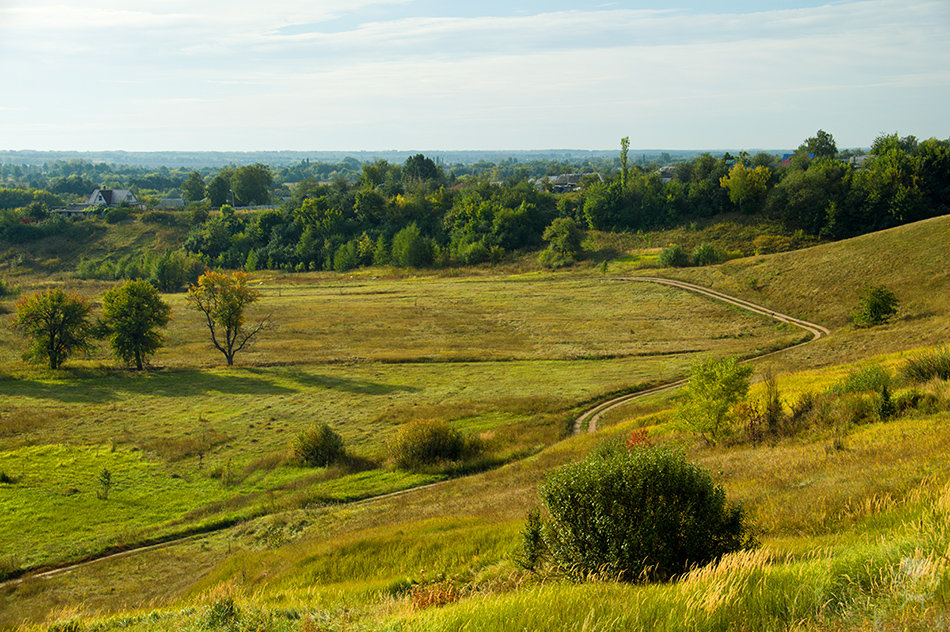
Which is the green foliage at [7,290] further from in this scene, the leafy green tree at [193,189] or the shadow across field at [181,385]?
the leafy green tree at [193,189]

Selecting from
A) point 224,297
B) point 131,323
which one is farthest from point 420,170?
point 131,323

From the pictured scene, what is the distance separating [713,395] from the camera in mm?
23891

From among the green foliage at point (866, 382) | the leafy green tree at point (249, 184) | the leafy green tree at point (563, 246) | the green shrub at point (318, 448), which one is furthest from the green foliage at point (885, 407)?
the leafy green tree at point (249, 184)

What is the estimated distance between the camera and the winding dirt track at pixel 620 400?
21453 mm

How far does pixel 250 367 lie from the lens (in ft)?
179

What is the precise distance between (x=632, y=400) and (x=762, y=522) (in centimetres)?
2844

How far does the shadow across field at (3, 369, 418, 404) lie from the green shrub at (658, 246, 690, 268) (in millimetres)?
55938

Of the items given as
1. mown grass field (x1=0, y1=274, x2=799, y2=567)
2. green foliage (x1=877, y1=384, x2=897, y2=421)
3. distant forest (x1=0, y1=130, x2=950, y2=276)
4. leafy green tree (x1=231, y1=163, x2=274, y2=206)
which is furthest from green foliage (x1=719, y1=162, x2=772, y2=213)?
leafy green tree (x1=231, y1=163, x2=274, y2=206)

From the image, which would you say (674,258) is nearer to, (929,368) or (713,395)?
(929,368)

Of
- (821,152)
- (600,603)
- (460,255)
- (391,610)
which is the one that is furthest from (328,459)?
(821,152)

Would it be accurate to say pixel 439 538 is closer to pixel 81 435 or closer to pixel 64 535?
pixel 64 535

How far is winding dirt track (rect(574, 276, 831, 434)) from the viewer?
37.3 meters

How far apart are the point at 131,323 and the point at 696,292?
6182 cm

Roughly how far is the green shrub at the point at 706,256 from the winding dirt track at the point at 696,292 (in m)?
9.62
